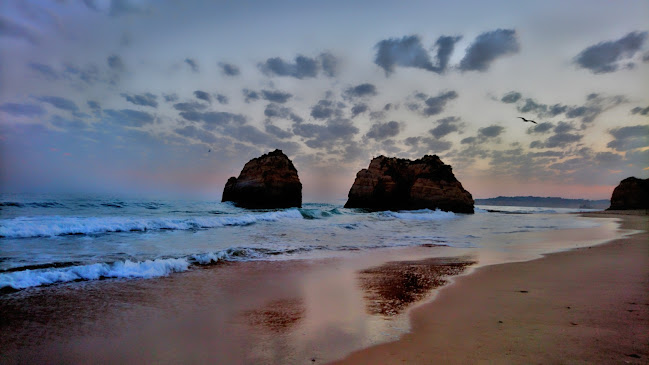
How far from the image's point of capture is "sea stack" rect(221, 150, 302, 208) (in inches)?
1544

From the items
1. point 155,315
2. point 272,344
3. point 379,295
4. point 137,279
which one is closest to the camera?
point 272,344

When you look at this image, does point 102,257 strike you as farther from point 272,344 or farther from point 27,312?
point 272,344

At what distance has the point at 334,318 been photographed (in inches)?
140

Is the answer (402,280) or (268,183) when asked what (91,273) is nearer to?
(402,280)

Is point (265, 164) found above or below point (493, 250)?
above

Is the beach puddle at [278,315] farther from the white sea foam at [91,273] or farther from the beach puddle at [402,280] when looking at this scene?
the white sea foam at [91,273]

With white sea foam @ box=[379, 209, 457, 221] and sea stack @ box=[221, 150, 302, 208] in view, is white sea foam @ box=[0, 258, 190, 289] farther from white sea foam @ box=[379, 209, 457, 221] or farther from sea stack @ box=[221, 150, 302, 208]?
sea stack @ box=[221, 150, 302, 208]

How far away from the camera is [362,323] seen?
3355 millimetres

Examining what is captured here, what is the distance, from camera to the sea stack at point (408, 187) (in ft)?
138

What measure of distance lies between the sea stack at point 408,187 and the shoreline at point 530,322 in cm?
3769

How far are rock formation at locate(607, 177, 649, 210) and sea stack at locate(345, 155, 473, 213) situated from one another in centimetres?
3802

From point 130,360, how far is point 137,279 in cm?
350

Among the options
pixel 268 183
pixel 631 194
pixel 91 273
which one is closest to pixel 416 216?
pixel 268 183

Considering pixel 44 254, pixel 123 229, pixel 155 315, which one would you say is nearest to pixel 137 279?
pixel 155 315
